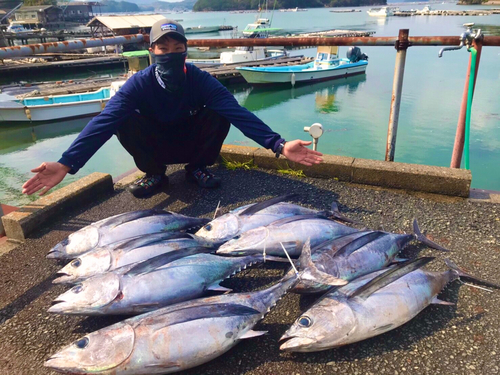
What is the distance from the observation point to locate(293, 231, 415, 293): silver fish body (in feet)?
7.84

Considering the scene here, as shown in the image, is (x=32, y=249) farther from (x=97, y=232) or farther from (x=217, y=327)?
(x=217, y=327)

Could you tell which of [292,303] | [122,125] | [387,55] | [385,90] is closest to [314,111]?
[385,90]

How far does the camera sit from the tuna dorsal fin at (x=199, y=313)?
1.94 m

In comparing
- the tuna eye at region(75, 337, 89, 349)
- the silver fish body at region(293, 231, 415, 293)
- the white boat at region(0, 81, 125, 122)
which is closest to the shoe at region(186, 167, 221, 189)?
the silver fish body at region(293, 231, 415, 293)

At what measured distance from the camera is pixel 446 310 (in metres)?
2.24

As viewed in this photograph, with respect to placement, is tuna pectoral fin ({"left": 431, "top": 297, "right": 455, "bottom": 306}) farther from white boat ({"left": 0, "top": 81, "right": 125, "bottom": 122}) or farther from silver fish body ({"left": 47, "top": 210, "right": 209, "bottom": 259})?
white boat ({"left": 0, "top": 81, "right": 125, "bottom": 122})

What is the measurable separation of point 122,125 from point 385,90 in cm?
2017

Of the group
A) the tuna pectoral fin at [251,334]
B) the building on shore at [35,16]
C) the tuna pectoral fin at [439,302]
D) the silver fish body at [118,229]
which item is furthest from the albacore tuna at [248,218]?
the building on shore at [35,16]

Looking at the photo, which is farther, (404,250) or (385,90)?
(385,90)

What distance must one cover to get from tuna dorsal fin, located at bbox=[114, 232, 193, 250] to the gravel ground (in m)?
0.54

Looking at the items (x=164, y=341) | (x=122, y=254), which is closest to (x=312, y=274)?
(x=164, y=341)

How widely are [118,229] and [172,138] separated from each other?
1.23 meters

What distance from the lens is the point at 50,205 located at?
11.4ft

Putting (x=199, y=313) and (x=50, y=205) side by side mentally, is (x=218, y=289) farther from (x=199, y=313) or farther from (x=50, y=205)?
(x=50, y=205)
